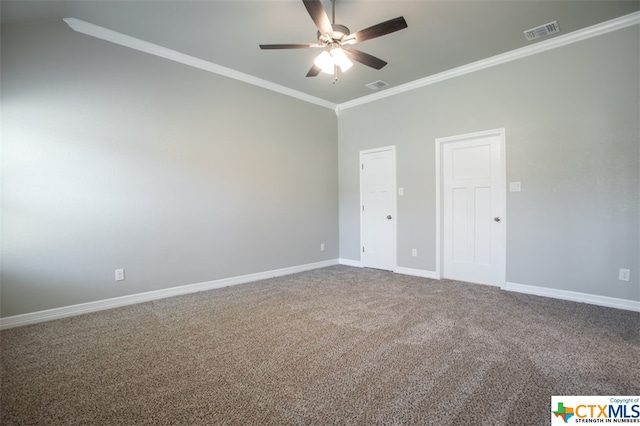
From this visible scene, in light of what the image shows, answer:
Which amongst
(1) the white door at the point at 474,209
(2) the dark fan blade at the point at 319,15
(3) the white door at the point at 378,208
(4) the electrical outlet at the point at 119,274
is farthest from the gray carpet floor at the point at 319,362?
(2) the dark fan blade at the point at 319,15

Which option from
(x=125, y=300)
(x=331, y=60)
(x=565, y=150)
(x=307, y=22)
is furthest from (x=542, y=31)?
(x=125, y=300)

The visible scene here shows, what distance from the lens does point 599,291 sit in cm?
330

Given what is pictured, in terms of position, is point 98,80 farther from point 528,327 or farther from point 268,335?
point 528,327

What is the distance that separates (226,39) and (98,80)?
4.67 ft

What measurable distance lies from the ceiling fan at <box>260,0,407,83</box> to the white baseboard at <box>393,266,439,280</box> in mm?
3023

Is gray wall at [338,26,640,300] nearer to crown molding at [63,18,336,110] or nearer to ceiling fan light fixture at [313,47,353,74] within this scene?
ceiling fan light fixture at [313,47,353,74]

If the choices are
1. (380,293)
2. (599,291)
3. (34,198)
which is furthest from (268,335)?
(599,291)

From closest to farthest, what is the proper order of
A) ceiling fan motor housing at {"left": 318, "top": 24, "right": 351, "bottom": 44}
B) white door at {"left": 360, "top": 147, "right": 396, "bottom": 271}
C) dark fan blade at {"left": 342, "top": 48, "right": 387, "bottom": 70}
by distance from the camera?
ceiling fan motor housing at {"left": 318, "top": 24, "right": 351, "bottom": 44} < dark fan blade at {"left": 342, "top": 48, "right": 387, "bottom": 70} < white door at {"left": 360, "top": 147, "right": 396, "bottom": 271}

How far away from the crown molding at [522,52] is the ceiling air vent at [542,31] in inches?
7.2

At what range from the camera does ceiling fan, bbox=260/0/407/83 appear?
2.40 m

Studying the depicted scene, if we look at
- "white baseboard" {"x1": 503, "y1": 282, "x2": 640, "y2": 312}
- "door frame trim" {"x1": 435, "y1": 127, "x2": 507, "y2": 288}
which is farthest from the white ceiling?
"white baseboard" {"x1": 503, "y1": 282, "x2": 640, "y2": 312}

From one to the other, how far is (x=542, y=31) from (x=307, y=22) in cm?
251

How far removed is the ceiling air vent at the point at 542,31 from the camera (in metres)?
3.18

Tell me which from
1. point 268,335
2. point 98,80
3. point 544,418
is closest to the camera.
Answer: point 544,418
